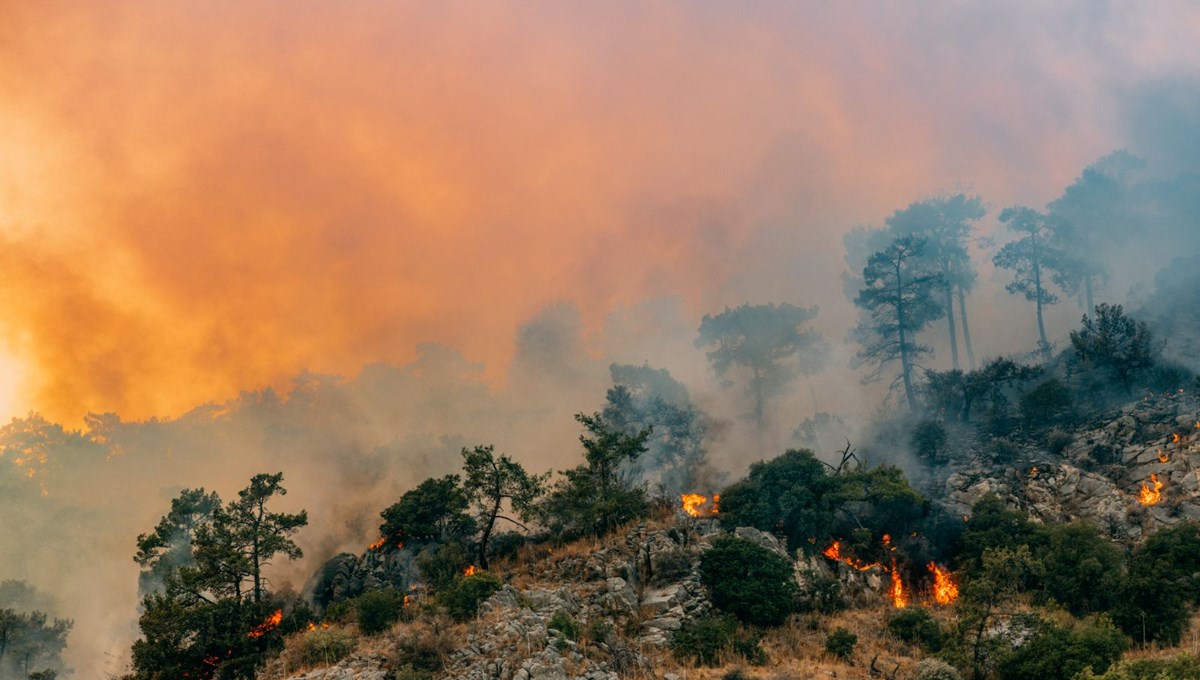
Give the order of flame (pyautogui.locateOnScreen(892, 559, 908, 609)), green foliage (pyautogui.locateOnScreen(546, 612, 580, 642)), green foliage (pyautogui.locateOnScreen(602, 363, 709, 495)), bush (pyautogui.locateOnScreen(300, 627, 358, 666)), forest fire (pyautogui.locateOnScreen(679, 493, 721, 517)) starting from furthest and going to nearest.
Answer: green foliage (pyautogui.locateOnScreen(602, 363, 709, 495)) → forest fire (pyautogui.locateOnScreen(679, 493, 721, 517)) → flame (pyautogui.locateOnScreen(892, 559, 908, 609)) → green foliage (pyautogui.locateOnScreen(546, 612, 580, 642)) → bush (pyautogui.locateOnScreen(300, 627, 358, 666))

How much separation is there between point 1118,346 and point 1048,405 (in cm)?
829

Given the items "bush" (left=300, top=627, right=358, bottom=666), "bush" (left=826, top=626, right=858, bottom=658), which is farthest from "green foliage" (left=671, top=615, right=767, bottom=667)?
"bush" (left=300, top=627, right=358, bottom=666)

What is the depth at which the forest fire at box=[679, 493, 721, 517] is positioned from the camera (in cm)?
5350

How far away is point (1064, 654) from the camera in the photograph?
30781mm

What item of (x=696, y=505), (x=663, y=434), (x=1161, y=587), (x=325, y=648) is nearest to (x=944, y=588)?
(x=1161, y=587)

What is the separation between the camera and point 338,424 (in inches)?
3590

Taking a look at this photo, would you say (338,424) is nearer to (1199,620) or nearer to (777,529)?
(777,529)

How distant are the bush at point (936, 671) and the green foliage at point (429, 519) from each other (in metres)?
32.0

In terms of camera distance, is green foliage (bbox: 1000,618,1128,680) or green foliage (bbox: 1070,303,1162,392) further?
green foliage (bbox: 1070,303,1162,392)

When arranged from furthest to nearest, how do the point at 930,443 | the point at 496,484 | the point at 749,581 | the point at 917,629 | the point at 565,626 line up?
1. the point at 930,443
2. the point at 496,484
3. the point at 749,581
4. the point at 917,629
5. the point at 565,626

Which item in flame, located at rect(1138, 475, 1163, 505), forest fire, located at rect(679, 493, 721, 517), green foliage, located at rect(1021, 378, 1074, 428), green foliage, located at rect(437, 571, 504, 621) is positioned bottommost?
green foliage, located at rect(437, 571, 504, 621)

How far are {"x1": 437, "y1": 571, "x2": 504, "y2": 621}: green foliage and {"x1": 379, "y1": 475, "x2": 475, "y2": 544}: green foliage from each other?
38.2 ft

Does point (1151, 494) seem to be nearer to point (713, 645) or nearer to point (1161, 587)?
point (1161, 587)

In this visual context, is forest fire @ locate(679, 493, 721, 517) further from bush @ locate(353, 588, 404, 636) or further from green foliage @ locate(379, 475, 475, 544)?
bush @ locate(353, 588, 404, 636)
